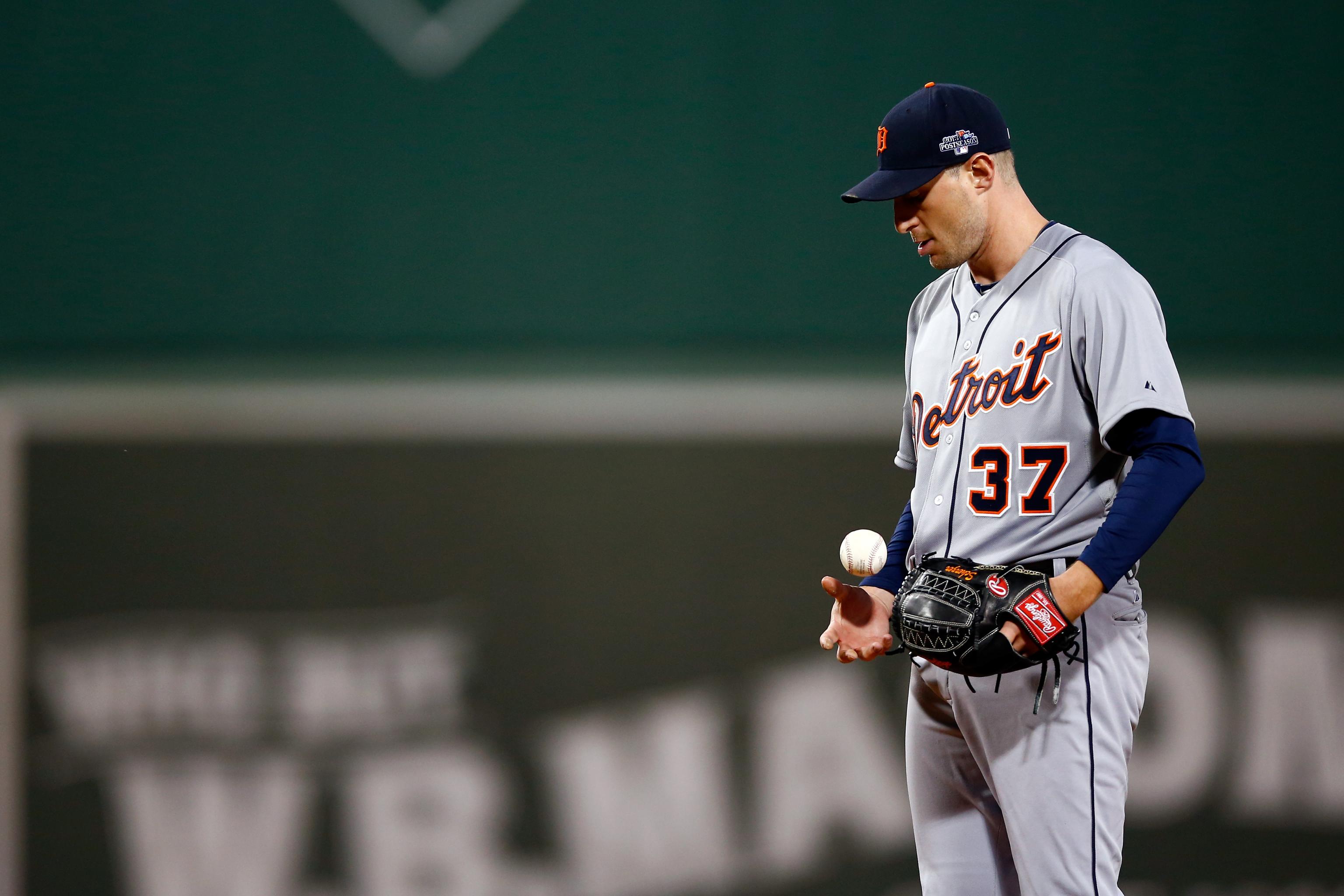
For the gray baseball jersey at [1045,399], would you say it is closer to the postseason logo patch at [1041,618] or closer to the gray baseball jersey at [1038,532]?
the gray baseball jersey at [1038,532]

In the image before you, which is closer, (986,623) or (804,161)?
(986,623)

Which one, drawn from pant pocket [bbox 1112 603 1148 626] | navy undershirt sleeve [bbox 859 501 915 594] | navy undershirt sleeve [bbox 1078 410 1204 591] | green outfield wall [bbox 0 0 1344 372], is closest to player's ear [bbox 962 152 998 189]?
navy undershirt sleeve [bbox 1078 410 1204 591]

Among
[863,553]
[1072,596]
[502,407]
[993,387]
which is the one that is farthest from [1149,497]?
[502,407]

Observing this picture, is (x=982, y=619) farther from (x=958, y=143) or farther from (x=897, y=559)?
(x=958, y=143)

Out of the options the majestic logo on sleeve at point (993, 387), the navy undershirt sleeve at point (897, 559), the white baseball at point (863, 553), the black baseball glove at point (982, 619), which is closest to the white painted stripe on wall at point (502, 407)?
the navy undershirt sleeve at point (897, 559)

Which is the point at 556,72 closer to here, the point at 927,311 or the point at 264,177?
the point at 264,177

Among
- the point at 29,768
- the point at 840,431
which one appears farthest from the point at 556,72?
the point at 29,768

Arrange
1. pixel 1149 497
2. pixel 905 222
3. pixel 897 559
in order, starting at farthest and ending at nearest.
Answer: pixel 897 559 → pixel 905 222 → pixel 1149 497

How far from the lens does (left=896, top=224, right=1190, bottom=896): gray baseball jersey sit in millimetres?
1454

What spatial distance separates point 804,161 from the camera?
2.57 meters

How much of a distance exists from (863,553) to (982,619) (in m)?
0.22

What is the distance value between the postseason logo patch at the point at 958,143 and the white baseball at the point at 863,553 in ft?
1.81

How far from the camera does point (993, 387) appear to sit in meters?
1.58

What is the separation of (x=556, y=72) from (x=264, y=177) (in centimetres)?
72
